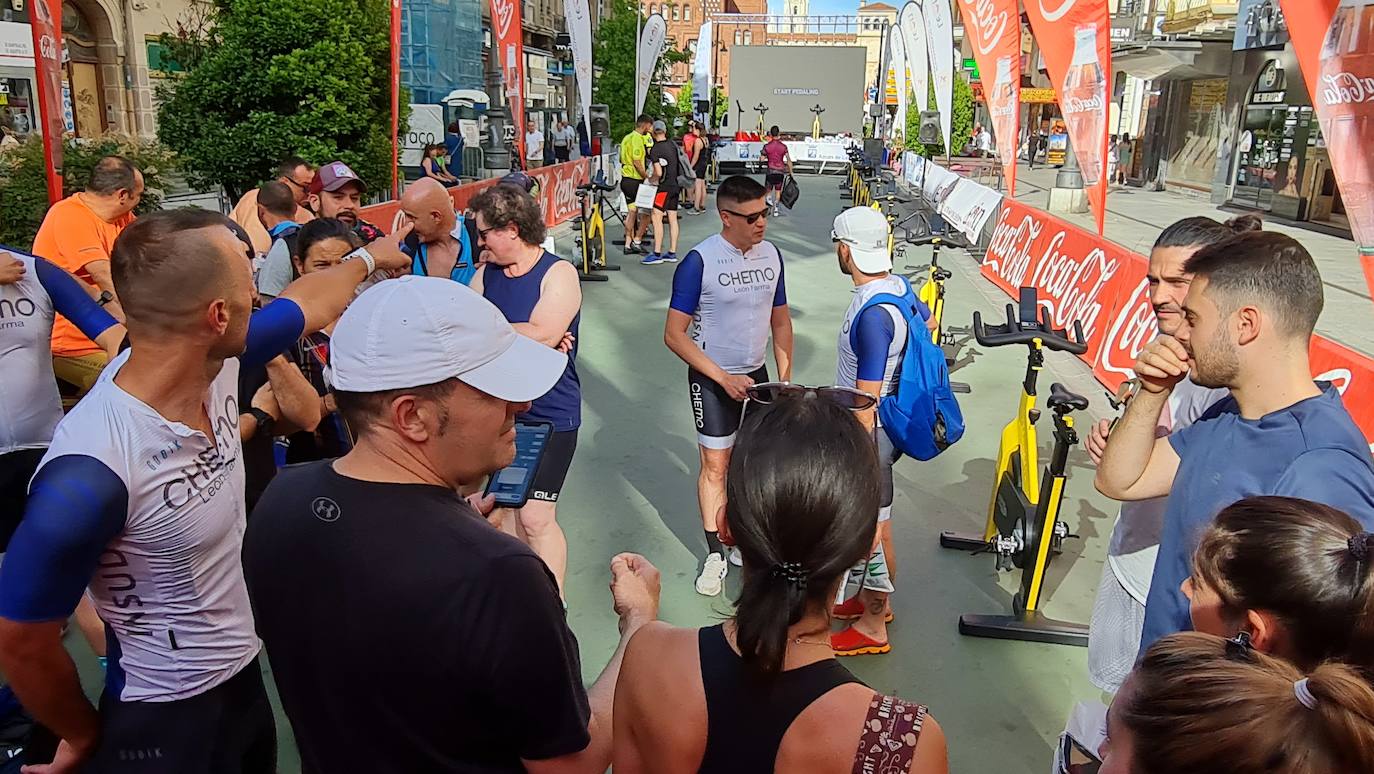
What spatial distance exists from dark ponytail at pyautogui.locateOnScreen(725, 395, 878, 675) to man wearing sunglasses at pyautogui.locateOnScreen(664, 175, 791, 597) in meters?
2.87

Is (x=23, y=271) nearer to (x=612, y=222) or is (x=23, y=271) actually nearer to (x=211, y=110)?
(x=211, y=110)

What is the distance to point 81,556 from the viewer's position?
1.66 m

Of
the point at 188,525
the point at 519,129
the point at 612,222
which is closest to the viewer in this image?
the point at 188,525

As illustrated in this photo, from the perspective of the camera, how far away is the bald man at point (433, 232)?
417 centimetres

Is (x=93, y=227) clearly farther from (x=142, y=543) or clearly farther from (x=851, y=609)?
(x=851, y=609)

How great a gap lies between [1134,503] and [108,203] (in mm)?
5258

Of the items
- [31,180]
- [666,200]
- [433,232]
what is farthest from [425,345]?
[666,200]

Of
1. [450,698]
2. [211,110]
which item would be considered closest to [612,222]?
[211,110]

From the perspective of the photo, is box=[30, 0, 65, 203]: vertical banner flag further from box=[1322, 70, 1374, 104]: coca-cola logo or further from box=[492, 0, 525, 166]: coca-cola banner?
box=[492, 0, 525, 166]: coca-cola banner

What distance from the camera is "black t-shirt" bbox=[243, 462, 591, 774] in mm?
1336

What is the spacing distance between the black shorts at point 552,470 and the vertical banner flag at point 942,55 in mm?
11333

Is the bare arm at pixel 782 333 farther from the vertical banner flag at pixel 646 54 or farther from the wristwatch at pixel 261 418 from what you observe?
the vertical banner flag at pixel 646 54

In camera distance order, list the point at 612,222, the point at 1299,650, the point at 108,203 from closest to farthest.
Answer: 1. the point at 1299,650
2. the point at 108,203
3. the point at 612,222

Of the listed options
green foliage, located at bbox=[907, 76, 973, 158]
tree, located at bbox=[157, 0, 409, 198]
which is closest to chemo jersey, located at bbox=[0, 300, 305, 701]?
tree, located at bbox=[157, 0, 409, 198]
